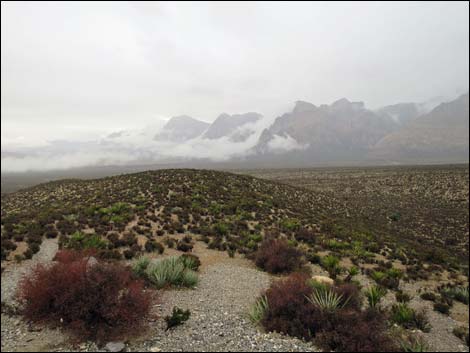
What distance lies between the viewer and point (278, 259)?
1091 cm

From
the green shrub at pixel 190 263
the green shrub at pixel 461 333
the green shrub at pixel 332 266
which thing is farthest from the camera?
the green shrub at pixel 332 266

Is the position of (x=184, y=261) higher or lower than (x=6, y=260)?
lower

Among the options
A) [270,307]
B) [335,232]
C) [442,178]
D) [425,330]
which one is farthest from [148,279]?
[442,178]

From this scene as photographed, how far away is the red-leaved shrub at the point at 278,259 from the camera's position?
35.2ft

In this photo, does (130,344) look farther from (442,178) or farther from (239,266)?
(442,178)

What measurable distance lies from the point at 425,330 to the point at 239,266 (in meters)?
6.53

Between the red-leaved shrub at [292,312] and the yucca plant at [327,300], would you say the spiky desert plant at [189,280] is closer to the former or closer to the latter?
the red-leaved shrub at [292,312]

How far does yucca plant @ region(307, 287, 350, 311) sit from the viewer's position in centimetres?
609

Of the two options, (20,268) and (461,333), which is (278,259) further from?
(20,268)

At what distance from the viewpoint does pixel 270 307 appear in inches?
253

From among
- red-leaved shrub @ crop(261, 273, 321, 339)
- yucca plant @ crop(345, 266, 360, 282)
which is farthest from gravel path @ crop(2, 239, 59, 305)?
yucca plant @ crop(345, 266, 360, 282)

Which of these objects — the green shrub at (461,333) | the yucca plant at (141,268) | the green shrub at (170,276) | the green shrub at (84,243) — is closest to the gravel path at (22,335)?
the yucca plant at (141,268)

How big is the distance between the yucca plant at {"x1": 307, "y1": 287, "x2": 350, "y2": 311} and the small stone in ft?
13.7

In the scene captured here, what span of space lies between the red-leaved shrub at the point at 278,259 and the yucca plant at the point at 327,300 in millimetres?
3889
